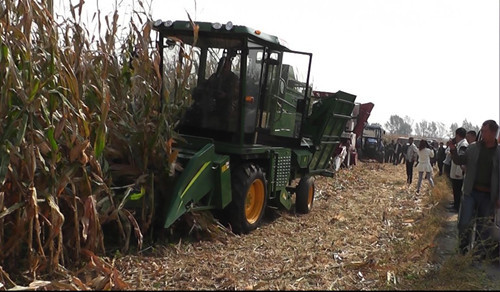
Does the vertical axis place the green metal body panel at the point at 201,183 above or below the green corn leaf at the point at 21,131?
below

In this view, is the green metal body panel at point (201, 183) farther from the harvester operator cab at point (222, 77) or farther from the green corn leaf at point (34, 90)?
the green corn leaf at point (34, 90)

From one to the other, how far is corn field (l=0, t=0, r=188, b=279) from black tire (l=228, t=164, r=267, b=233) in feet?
3.90

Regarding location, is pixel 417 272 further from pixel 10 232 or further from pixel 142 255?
pixel 10 232

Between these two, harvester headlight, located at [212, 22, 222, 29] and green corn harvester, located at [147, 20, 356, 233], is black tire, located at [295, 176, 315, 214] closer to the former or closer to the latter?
green corn harvester, located at [147, 20, 356, 233]

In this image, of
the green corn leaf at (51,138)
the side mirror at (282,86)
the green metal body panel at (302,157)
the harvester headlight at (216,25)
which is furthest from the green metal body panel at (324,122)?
the green corn leaf at (51,138)

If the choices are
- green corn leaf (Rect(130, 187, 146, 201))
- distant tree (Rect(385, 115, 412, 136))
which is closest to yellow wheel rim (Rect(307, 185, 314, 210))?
green corn leaf (Rect(130, 187, 146, 201))

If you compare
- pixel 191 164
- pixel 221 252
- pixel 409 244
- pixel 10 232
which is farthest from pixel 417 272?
pixel 10 232

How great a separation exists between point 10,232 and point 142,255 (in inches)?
50.7

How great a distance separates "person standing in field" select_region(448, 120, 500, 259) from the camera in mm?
5477

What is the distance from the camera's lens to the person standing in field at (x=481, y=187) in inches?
216

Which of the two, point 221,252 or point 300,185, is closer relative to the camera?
point 221,252

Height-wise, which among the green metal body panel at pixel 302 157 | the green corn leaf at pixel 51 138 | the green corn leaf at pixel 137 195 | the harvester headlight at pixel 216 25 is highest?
the harvester headlight at pixel 216 25

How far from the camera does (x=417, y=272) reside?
477 centimetres

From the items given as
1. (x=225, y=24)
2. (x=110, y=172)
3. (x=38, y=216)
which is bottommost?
(x=38, y=216)
